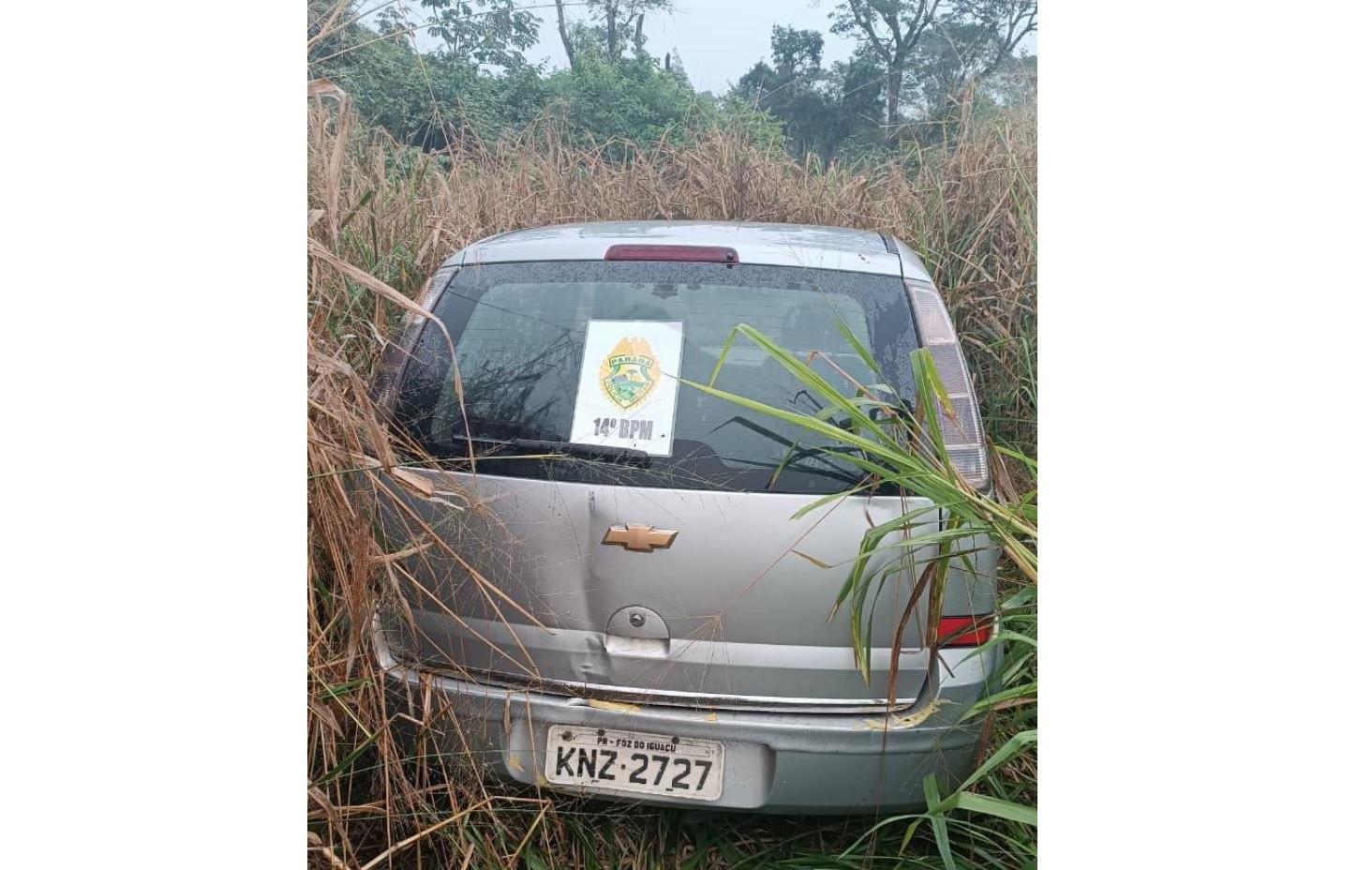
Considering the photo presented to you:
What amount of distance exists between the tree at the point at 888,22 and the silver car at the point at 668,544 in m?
0.36

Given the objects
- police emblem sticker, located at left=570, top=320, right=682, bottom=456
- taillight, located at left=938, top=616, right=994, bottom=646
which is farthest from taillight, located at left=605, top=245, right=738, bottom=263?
taillight, located at left=938, top=616, right=994, bottom=646

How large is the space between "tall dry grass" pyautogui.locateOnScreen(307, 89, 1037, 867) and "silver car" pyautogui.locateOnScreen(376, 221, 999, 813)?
6cm

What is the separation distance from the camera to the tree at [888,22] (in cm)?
144

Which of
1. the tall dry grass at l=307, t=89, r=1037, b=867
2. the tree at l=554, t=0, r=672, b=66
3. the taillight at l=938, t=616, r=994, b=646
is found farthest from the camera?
the tree at l=554, t=0, r=672, b=66

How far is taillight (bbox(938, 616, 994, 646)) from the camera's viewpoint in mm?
1235

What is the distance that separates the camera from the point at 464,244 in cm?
159

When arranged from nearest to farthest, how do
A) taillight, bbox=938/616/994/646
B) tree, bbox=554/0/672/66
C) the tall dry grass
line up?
taillight, bbox=938/616/994/646, the tall dry grass, tree, bbox=554/0/672/66

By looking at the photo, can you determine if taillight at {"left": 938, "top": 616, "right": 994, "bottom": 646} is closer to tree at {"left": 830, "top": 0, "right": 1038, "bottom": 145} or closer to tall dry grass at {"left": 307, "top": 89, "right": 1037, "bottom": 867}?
tall dry grass at {"left": 307, "top": 89, "right": 1037, "bottom": 867}

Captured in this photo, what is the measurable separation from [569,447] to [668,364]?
0.20 metres

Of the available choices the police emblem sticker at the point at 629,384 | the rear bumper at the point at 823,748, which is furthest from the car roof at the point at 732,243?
the rear bumper at the point at 823,748
